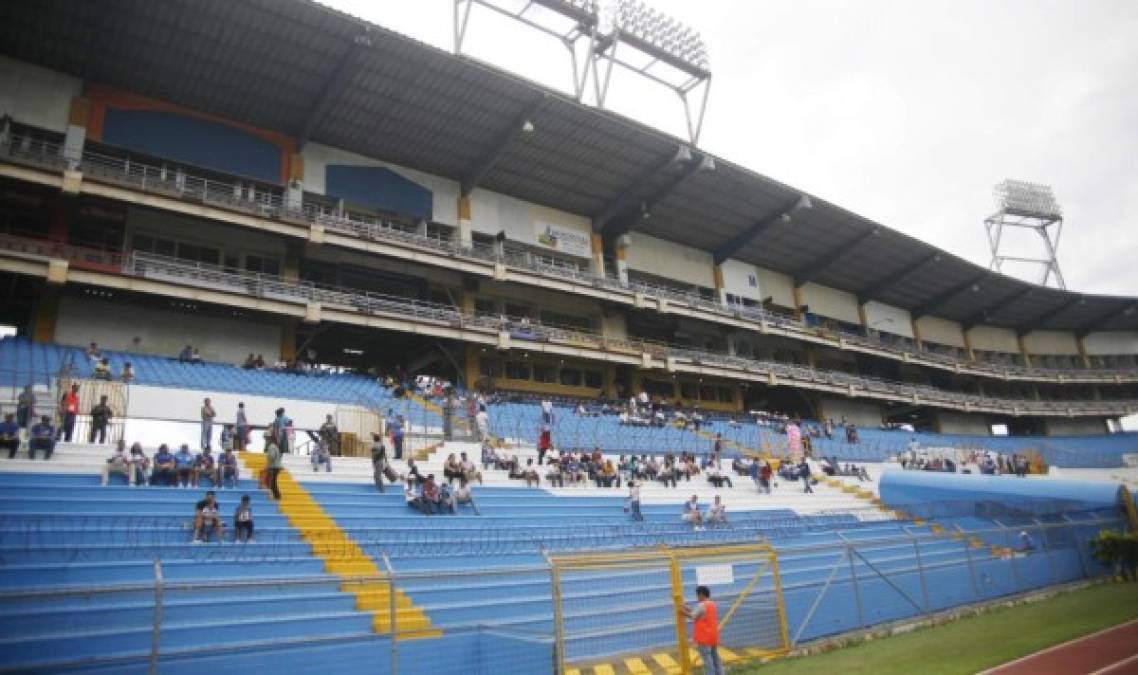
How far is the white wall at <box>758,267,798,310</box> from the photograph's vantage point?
48.1m

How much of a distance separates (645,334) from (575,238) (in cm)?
748

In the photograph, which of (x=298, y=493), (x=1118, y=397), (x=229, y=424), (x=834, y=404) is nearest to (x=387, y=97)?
(x=229, y=424)

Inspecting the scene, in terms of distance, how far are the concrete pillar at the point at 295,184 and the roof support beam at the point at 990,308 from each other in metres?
54.4

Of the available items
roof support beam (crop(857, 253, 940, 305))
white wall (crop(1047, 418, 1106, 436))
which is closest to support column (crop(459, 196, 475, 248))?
roof support beam (crop(857, 253, 940, 305))

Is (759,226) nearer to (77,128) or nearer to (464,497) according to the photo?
(464,497)

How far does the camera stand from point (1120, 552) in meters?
16.7

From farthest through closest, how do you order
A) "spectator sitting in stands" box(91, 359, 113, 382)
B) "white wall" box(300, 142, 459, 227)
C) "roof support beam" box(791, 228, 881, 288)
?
"roof support beam" box(791, 228, 881, 288)
"white wall" box(300, 142, 459, 227)
"spectator sitting in stands" box(91, 359, 113, 382)

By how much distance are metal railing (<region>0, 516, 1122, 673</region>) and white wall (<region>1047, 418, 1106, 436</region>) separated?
51.6m

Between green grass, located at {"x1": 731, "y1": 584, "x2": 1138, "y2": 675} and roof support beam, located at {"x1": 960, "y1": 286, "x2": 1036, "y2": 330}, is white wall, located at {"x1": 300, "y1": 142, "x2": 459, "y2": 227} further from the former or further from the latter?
roof support beam, located at {"x1": 960, "y1": 286, "x2": 1036, "y2": 330}

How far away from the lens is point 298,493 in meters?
15.7

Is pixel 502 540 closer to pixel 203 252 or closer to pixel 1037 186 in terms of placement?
pixel 203 252

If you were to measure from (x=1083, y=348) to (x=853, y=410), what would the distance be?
3093 centimetres

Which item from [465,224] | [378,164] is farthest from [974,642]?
[378,164]

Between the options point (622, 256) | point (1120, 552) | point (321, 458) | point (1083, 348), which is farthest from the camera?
point (1083, 348)
